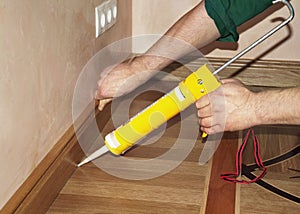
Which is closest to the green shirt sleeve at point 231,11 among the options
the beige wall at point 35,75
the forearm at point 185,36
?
the forearm at point 185,36

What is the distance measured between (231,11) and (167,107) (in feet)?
1.11

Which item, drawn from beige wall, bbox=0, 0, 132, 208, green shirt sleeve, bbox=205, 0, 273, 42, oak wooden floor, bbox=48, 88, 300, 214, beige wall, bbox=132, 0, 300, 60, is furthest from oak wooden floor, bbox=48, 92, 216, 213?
beige wall, bbox=132, 0, 300, 60

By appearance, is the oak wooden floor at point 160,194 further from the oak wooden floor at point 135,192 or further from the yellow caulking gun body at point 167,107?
the yellow caulking gun body at point 167,107

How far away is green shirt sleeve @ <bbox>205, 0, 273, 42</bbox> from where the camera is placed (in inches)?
53.4

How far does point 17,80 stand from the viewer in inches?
45.1

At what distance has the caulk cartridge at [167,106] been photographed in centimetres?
115

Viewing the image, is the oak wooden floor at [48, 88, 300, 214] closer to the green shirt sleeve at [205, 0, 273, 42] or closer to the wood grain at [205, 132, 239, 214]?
the wood grain at [205, 132, 239, 214]

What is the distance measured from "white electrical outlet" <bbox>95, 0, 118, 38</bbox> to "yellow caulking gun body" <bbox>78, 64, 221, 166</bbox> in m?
0.59

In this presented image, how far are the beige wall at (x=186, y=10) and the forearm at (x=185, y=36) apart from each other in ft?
2.51

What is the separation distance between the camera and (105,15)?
1835 millimetres

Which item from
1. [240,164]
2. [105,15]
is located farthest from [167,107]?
[105,15]

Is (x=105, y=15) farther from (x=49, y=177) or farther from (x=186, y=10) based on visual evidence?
(x=49, y=177)

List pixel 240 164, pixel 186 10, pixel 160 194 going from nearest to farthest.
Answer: pixel 160 194 → pixel 240 164 → pixel 186 10

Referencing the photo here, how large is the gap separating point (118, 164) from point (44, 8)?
1.75 ft
